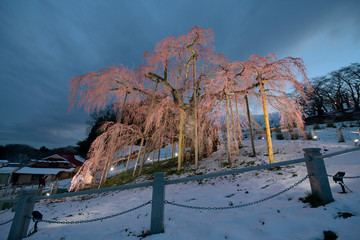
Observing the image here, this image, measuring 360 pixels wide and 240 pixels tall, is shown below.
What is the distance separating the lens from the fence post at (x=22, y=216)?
326cm

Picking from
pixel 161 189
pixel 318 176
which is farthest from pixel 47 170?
pixel 318 176

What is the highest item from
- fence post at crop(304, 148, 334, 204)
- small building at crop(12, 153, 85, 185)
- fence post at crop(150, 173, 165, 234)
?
fence post at crop(304, 148, 334, 204)

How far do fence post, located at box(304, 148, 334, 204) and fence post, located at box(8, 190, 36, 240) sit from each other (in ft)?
21.7

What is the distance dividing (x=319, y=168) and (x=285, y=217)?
1.30 meters

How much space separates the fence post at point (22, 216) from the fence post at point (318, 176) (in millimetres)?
6604

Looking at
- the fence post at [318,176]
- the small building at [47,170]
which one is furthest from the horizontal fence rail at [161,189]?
the small building at [47,170]

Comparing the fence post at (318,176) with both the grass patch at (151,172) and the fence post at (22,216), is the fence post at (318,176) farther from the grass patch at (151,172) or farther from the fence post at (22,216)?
the grass patch at (151,172)

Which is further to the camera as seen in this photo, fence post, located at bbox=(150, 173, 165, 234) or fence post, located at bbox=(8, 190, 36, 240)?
fence post, located at bbox=(8, 190, 36, 240)

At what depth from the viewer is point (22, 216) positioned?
332cm

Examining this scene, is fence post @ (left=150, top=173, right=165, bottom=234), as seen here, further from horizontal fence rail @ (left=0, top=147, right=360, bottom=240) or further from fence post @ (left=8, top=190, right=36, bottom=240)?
fence post @ (left=8, top=190, right=36, bottom=240)

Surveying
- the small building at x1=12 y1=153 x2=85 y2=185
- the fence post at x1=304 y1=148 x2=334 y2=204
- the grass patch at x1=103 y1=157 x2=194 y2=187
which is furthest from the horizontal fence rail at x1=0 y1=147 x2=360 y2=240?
the small building at x1=12 y1=153 x2=85 y2=185

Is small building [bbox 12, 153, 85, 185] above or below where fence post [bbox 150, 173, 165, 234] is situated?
below

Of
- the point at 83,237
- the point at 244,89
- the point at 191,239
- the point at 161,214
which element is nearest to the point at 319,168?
the point at 191,239

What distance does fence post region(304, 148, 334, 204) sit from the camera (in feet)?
9.87
